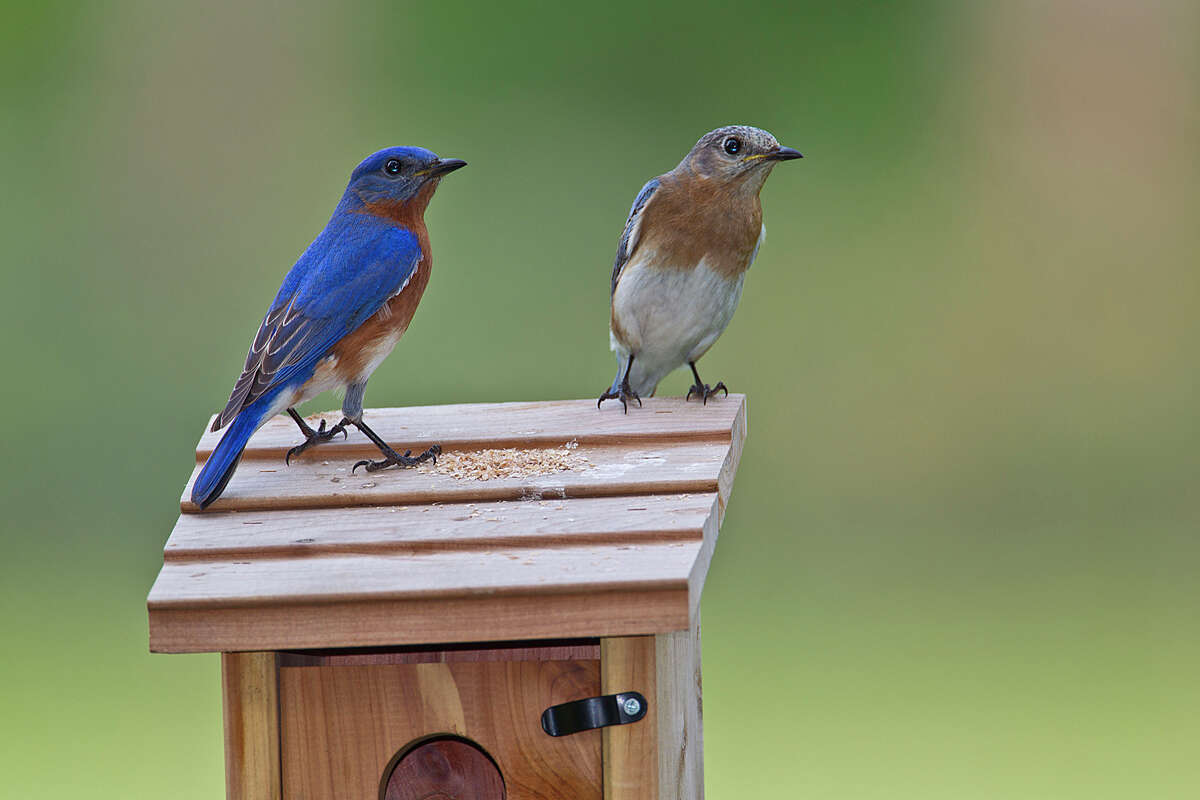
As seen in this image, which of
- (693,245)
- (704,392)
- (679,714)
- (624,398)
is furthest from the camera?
(693,245)

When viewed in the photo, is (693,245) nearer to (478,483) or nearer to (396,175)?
(396,175)

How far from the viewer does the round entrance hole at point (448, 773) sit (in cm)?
234

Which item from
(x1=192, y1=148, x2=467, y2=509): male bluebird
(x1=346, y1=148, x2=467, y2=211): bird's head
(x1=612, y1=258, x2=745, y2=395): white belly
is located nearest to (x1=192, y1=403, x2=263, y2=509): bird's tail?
(x1=192, y1=148, x2=467, y2=509): male bluebird

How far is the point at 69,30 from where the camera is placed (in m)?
5.57

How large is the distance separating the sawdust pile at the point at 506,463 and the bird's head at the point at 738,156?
2.90 ft

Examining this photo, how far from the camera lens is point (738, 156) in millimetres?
3180

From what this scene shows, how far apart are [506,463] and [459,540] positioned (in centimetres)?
41

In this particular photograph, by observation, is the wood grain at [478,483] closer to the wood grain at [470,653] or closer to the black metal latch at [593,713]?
the wood grain at [470,653]

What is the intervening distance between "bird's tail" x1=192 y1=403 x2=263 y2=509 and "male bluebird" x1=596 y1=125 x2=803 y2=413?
3.29ft

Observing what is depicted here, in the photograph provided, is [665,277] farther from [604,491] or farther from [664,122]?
[664,122]

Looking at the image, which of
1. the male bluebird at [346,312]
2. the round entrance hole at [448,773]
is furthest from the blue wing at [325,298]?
the round entrance hole at [448,773]

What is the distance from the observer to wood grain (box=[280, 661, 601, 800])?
2.24 m

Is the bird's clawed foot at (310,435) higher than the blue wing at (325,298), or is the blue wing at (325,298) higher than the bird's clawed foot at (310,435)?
the blue wing at (325,298)

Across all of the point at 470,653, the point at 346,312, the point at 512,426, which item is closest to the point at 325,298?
the point at 346,312
